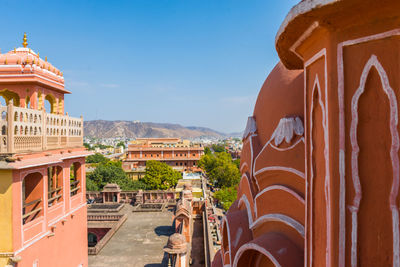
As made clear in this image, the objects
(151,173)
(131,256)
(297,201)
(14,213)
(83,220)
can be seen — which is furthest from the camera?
(151,173)

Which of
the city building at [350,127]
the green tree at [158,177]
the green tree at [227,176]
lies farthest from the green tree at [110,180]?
the city building at [350,127]

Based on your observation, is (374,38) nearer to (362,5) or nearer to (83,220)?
(362,5)

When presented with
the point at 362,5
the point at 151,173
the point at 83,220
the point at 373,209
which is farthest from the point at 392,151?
the point at 151,173

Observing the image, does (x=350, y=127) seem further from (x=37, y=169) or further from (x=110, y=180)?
(x=110, y=180)

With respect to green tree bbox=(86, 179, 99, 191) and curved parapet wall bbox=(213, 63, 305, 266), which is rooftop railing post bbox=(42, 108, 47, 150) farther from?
green tree bbox=(86, 179, 99, 191)

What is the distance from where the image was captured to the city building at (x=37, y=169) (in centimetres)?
641

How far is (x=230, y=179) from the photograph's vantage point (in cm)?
4216

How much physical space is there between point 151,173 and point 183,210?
18.4m

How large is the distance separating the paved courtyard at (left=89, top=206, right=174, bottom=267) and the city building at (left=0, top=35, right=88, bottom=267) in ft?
16.1

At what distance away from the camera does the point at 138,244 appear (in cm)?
1738

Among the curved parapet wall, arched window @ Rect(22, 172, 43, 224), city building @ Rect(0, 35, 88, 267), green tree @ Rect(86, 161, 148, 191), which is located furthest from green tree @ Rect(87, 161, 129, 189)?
the curved parapet wall

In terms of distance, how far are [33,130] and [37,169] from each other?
109 centimetres

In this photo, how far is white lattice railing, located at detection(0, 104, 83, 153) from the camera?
256 inches

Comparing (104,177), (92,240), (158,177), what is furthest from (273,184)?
(104,177)
